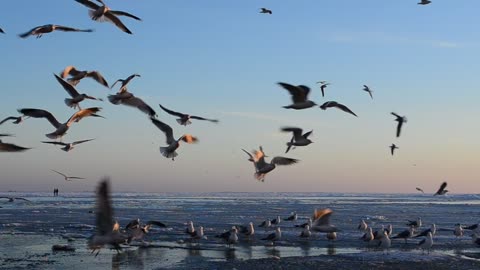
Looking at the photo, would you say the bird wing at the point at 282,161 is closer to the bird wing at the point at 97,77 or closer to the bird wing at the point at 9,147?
the bird wing at the point at 97,77

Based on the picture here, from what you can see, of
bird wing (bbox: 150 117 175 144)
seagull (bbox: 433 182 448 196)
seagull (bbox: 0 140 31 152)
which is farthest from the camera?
seagull (bbox: 433 182 448 196)

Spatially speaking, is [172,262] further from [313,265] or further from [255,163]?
[255,163]

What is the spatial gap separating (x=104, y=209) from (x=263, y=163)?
6.08 meters

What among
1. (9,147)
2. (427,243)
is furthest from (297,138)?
(427,243)

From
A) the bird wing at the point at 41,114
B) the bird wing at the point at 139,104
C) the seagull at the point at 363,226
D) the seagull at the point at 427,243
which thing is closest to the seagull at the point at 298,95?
the bird wing at the point at 139,104

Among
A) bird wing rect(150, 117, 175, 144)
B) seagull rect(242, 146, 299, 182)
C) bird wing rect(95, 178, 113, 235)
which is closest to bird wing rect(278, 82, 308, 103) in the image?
→ seagull rect(242, 146, 299, 182)

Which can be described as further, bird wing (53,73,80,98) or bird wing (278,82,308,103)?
bird wing (278,82,308,103)

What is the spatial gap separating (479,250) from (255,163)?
12122mm

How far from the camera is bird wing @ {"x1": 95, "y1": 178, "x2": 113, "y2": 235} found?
7727 millimetres

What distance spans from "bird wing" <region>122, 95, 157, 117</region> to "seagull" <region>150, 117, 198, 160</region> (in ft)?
1.10

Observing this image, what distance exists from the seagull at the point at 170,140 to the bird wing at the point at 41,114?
74.8 inches

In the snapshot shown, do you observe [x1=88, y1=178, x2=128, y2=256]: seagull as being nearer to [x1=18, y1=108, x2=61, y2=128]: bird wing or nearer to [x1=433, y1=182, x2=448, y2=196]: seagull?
[x1=18, y1=108, x2=61, y2=128]: bird wing

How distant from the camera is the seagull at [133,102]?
12.2 m

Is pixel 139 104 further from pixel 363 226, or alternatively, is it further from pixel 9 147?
pixel 363 226
